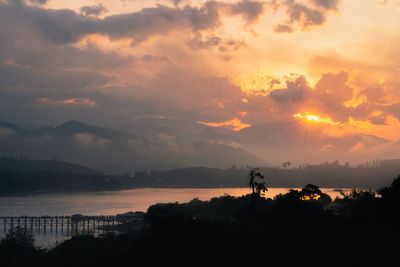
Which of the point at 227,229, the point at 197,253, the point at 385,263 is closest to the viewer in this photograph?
the point at 385,263

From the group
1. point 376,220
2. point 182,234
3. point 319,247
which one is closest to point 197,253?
point 182,234

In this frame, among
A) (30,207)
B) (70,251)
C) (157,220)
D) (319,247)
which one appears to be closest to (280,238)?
(319,247)

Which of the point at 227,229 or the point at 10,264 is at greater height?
the point at 227,229

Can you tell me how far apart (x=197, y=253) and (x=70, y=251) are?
2140 centimetres

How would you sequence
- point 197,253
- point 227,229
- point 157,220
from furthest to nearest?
point 157,220 → point 227,229 → point 197,253

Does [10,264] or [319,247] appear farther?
[10,264]

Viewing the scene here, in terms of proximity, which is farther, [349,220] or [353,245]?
[349,220]

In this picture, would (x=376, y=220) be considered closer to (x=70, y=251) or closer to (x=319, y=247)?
(x=319, y=247)

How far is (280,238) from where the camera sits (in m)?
38.3

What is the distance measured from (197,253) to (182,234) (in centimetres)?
462

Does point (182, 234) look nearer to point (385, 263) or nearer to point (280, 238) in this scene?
point (280, 238)

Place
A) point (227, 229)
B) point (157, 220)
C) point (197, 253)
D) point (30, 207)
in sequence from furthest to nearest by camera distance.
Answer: point (30, 207)
point (157, 220)
point (227, 229)
point (197, 253)

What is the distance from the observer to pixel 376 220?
4016 cm

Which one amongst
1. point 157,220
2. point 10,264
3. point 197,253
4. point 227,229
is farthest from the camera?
point 10,264
